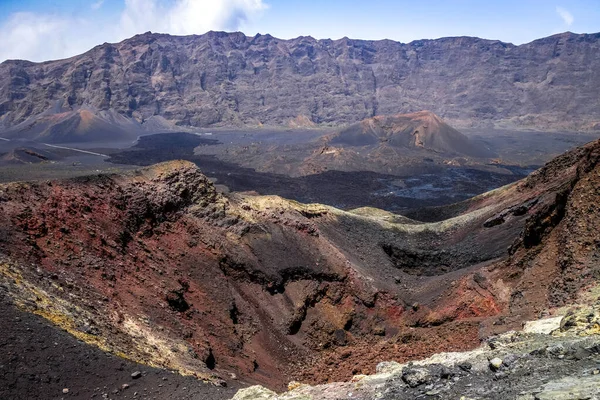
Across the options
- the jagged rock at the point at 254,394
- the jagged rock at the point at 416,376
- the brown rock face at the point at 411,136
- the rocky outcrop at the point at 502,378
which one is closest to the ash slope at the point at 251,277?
the jagged rock at the point at 254,394

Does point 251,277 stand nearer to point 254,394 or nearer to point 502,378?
point 254,394

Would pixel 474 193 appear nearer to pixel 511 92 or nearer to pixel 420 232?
pixel 420 232

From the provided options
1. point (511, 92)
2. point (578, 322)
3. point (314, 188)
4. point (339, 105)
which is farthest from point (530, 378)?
point (511, 92)

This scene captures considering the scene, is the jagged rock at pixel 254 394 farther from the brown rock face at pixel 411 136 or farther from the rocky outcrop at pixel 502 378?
the brown rock face at pixel 411 136

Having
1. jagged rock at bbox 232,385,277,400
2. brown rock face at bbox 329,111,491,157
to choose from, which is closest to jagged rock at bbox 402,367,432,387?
jagged rock at bbox 232,385,277,400

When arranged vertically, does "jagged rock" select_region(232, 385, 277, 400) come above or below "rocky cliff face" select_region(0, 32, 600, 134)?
below

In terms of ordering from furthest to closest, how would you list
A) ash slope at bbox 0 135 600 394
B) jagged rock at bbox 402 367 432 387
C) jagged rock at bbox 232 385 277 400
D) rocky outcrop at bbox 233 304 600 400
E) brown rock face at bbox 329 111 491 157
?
brown rock face at bbox 329 111 491 157
ash slope at bbox 0 135 600 394
jagged rock at bbox 232 385 277 400
jagged rock at bbox 402 367 432 387
rocky outcrop at bbox 233 304 600 400

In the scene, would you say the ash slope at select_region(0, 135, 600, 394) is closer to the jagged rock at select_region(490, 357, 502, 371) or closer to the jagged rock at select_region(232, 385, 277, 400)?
the jagged rock at select_region(232, 385, 277, 400)

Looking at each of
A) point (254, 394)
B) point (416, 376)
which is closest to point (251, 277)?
point (254, 394)
